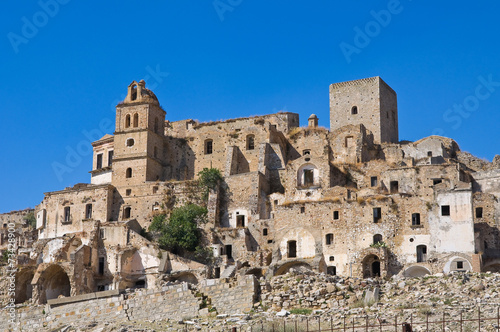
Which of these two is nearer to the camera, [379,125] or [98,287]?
[98,287]

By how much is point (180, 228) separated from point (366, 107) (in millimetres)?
23490

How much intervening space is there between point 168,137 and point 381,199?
26999 mm

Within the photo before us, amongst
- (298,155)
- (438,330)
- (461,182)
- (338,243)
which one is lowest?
(438,330)

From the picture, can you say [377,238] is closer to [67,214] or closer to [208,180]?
[208,180]

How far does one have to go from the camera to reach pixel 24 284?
6750 cm

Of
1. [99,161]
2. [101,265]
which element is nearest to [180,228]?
[101,265]

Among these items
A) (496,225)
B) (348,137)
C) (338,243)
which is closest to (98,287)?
(338,243)

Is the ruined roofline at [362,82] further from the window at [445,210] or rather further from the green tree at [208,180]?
the window at [445,210]

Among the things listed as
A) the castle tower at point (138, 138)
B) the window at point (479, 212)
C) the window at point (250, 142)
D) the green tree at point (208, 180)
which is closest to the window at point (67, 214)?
the castle tower at point (138, 138)

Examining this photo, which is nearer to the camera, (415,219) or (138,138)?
A: (415,219)

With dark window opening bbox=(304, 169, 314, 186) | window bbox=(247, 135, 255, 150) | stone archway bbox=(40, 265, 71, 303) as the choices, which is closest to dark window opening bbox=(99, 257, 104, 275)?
stone archway bbox=(40, 265, 71, 303)

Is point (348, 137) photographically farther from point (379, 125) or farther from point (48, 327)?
point (48, 327)

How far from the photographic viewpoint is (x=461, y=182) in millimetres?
62312

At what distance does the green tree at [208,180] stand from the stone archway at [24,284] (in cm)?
1551
